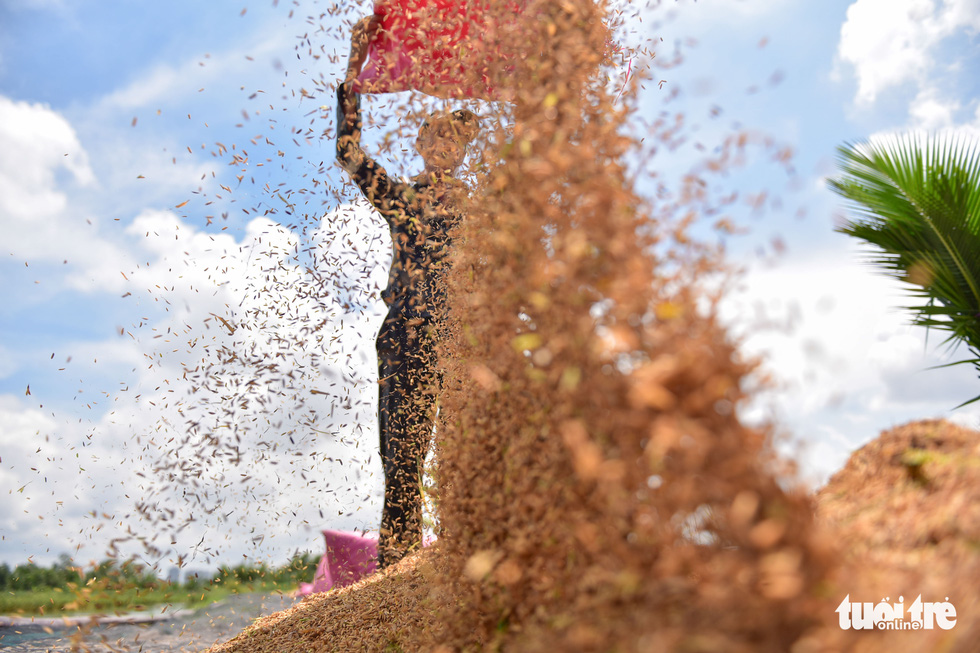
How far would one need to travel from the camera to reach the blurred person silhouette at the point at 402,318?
17.8 feet

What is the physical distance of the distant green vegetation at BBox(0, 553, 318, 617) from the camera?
3.68 metres

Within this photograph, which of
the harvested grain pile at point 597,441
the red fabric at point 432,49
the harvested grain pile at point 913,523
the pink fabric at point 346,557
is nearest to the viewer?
the harvested grain pile at point 597,441

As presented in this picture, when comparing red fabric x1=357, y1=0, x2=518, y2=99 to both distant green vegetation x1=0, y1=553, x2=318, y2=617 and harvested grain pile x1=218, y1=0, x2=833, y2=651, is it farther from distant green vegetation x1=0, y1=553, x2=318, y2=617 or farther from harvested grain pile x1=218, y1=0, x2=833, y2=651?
distant green vegetation x1=0, y1=553, x2=318, y2=617

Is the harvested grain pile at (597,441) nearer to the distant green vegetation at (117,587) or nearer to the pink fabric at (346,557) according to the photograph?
the distant green vegetation at (117,587)

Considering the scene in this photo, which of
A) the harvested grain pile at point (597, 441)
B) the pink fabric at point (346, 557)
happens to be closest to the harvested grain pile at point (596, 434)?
the harvested grain pile at point (597, 441)

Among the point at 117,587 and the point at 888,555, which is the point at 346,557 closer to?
the point at 117,587

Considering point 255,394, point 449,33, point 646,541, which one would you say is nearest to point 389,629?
point 255,394

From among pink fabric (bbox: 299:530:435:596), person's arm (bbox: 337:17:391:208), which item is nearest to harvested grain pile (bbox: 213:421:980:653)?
pink fabric (bbox: 299:530:435:596)

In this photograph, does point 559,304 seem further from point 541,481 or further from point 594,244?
point 541,481

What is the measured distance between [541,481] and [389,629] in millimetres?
2438

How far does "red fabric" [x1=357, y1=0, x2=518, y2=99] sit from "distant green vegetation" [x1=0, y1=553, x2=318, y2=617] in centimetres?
384

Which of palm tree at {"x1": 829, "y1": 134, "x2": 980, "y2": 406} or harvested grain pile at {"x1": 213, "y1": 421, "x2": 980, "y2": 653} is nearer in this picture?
harvested grain pile at {"x1": 213, "y1": 421, "x2": 980, "y2": 653}

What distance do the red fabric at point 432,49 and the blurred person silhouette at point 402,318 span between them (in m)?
0.28

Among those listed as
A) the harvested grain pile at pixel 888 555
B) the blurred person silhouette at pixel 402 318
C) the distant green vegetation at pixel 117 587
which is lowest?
the distant green vegetation at pixel 117 587
